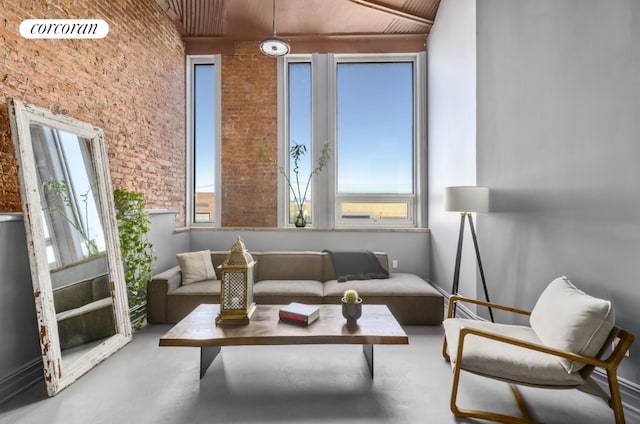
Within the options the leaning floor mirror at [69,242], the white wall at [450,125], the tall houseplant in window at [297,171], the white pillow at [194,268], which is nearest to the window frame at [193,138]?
the tall houseplant in window at [297,171]

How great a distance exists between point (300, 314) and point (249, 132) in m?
3.55

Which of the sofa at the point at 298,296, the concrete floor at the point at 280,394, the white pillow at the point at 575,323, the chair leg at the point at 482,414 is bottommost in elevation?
the concrete floor at the point at 280,394

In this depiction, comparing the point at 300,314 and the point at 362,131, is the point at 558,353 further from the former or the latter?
the point at 362,131

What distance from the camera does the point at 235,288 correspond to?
7.64 ft

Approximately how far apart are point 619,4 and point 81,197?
409 cm

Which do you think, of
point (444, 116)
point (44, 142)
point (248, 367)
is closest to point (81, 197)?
point (44, 142)

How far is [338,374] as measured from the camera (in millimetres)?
2391

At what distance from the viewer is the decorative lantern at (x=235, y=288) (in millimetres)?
2299

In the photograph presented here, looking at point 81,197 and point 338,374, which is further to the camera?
point 81,197

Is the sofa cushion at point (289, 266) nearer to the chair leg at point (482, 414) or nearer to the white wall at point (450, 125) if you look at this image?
the white wall at point (450, 125)

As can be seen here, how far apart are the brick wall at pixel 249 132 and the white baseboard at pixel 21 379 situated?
2.96 meters

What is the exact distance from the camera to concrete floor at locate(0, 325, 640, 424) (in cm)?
191

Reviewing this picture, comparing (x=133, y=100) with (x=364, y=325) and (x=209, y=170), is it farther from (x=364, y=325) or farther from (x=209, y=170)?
(x=364, y=325)

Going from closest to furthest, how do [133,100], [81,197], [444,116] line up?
[81,197], [133,100], [444,116]
